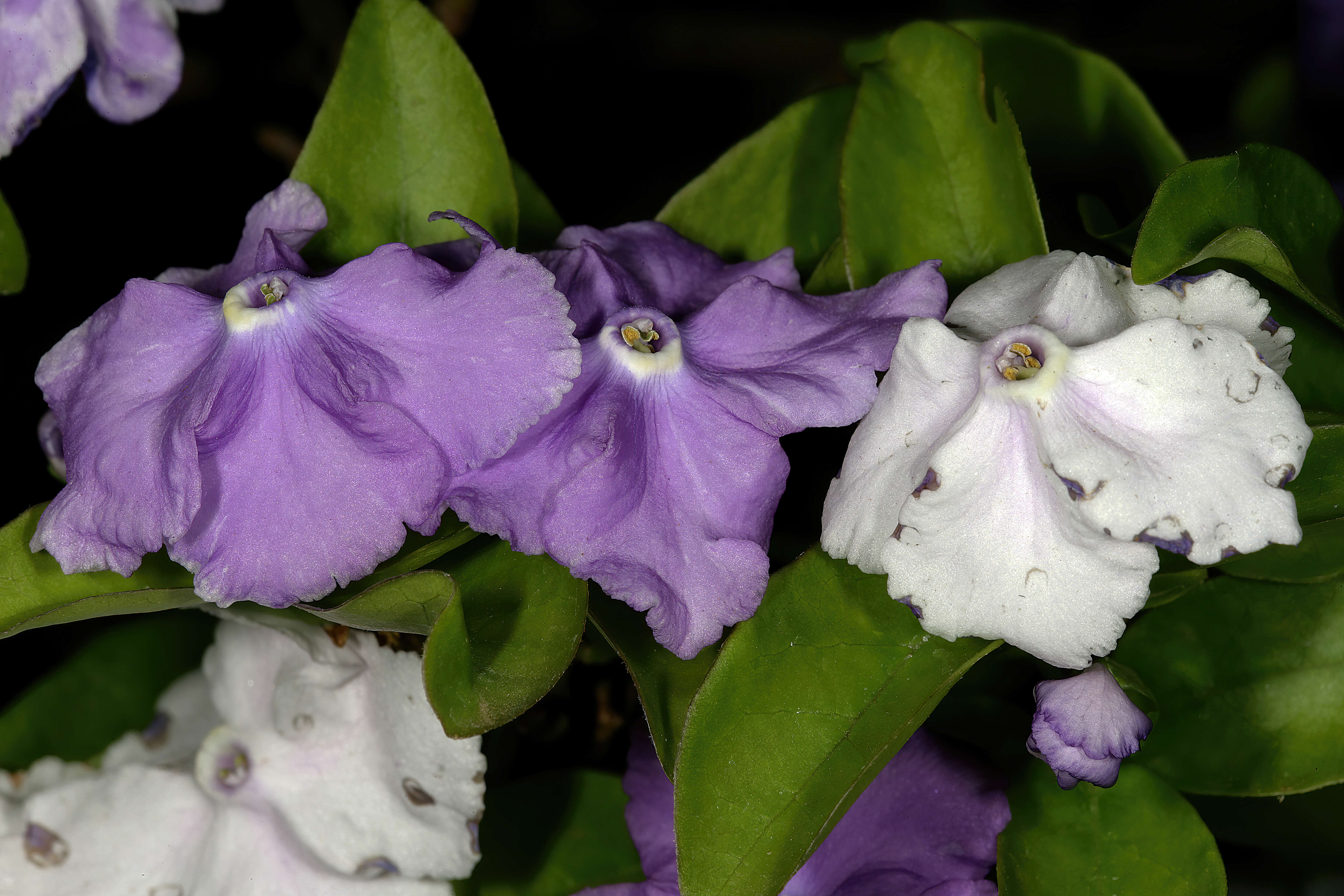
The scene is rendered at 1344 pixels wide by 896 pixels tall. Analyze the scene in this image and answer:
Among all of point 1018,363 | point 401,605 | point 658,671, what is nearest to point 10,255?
point 401,605

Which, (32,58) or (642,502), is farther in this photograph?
(32,58)

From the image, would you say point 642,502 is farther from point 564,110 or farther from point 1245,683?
point 564,110

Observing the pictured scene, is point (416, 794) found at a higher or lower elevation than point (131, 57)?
lower

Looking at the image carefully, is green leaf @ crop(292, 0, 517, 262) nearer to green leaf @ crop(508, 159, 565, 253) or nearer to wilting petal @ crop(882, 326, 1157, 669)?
green leaf @ crop(508, 159, 565, 253)

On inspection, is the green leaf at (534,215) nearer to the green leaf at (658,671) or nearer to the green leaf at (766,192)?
the green leaf at (766,192)

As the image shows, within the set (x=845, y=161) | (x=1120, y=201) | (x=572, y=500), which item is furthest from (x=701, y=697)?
(x=1120, y=201)

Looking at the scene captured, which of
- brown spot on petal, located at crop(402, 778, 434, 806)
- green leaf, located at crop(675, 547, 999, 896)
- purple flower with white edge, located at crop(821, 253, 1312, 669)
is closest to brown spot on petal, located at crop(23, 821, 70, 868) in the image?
brown spot on petal, located at crop(402, 778, 434, 806)

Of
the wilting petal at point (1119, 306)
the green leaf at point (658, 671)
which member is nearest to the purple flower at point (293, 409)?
the green leaf at point (658, 671)
